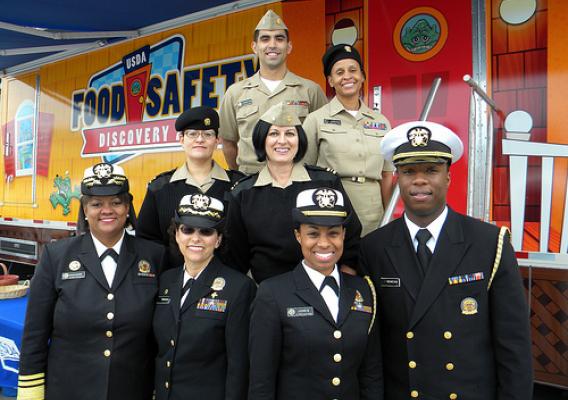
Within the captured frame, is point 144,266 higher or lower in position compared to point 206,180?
lower

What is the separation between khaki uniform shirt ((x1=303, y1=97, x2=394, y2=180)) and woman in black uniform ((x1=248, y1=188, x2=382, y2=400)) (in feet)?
2.80

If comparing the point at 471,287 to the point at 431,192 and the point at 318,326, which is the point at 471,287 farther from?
the point at 318,326

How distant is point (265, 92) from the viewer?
9.85 feet

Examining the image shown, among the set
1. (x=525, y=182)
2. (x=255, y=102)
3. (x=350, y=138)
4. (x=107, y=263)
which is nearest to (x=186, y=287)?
(x=107, y=263)

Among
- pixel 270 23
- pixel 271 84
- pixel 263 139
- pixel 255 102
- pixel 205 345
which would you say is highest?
pixel 270 23

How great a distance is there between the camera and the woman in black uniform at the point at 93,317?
6.85 ft

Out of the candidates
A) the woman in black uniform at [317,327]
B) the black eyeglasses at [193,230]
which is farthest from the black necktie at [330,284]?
the black eyeglasses at [193,230]

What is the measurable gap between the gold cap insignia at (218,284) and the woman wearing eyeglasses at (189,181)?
0.55m

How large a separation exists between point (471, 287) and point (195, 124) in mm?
1512

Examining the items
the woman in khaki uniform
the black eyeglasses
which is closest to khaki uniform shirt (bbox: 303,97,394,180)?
the woman in khaki uniform

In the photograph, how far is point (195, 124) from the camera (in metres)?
2.55

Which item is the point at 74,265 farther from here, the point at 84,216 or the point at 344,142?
the point at 344,142

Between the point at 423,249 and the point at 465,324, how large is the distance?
0.28m

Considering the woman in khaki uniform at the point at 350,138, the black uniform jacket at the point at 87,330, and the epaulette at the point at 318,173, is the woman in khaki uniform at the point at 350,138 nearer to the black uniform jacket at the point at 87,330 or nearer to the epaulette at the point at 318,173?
the epaulette at the point at 318,173
